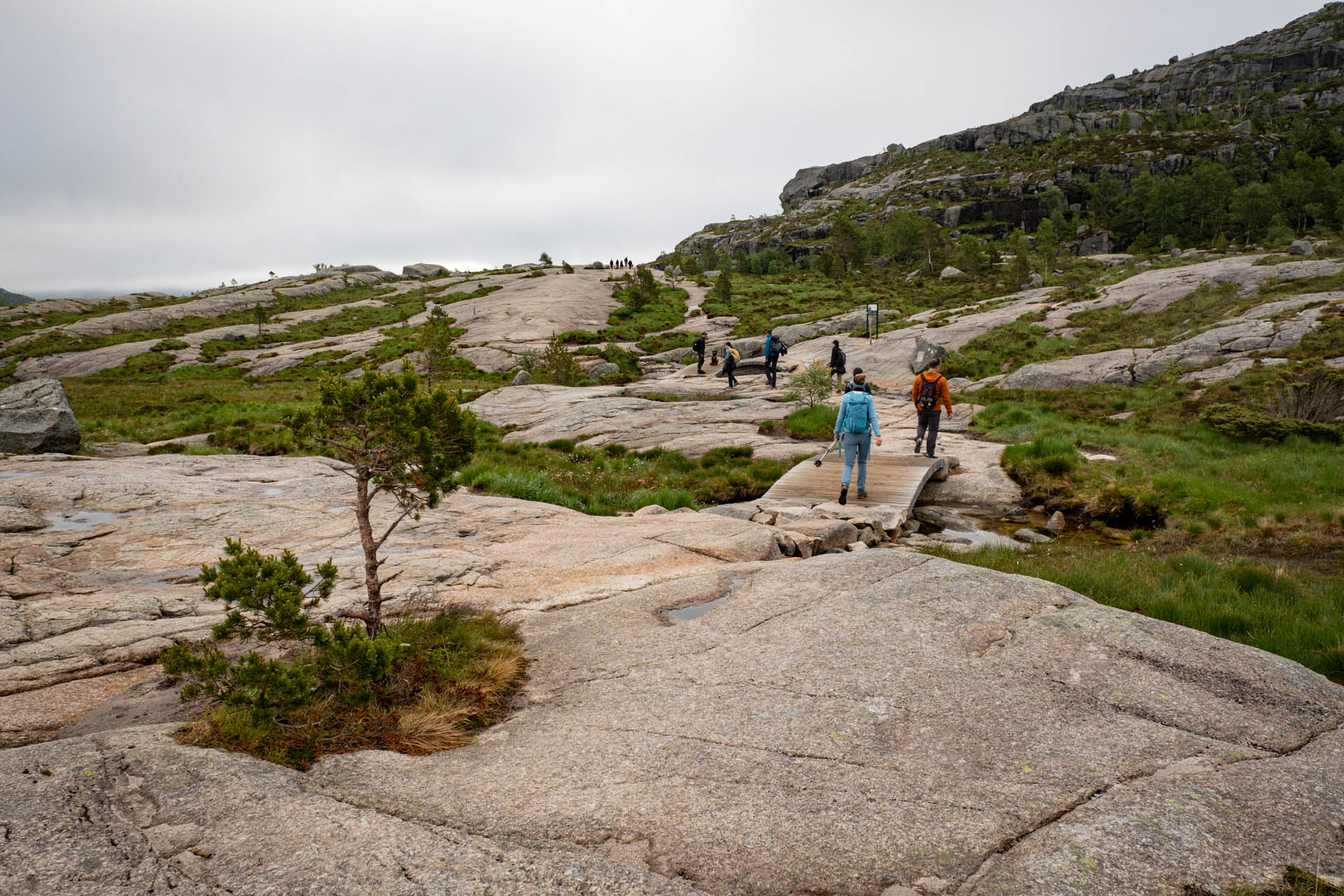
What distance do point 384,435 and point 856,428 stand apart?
10805mm

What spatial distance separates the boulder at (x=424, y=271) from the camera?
367ft

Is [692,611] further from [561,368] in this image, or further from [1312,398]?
[561,368]

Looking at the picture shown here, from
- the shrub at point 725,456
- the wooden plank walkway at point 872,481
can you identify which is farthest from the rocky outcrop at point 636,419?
the wooden plank walkway at point 872,481

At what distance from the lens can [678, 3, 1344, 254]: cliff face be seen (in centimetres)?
13375

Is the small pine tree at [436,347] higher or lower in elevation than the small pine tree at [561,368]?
higher

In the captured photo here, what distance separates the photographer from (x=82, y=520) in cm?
1028

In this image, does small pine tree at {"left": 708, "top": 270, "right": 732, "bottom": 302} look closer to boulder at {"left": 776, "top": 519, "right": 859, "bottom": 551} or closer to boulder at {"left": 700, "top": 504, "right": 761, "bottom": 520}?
boulder at {"left": 700, "top": 504, "right": 761, "bottom": 520}

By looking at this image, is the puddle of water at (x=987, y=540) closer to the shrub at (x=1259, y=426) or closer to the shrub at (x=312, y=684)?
the shrub at (x=1259, y=426)

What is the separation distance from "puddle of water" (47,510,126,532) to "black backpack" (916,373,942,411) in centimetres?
1738

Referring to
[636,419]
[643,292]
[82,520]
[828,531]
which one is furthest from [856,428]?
[643,292]

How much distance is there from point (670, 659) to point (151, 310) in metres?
86.8

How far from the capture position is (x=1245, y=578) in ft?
28.5

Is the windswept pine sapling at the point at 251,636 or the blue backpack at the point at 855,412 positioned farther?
the blue backpack at the point at 855,412

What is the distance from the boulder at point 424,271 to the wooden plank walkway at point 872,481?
346 ft
